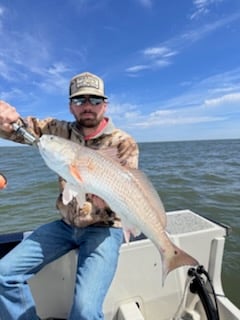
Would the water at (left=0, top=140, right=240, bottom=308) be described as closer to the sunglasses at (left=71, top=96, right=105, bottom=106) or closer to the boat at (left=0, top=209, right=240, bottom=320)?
the boat at (left=0, top=209, right=240, bottom=320)

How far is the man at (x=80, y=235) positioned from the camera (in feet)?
7.52

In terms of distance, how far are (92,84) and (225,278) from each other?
4348 mm

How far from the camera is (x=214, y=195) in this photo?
11.7 m

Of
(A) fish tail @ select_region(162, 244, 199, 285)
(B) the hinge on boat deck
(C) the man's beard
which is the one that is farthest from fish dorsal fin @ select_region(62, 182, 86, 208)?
(B) the hinge on boat deck

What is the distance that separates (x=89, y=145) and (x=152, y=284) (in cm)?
134

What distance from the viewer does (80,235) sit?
104 inches

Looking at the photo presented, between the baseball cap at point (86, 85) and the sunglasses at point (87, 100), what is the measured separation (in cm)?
3

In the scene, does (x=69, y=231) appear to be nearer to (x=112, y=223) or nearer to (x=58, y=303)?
(x=112, y=223)

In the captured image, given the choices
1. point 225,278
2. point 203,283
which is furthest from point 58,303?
point 225,278

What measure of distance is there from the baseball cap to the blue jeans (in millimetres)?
1107

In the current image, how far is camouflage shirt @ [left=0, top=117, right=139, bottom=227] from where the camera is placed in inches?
103

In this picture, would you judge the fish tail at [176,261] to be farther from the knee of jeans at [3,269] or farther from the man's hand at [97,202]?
the knee of jeans at [3,269]

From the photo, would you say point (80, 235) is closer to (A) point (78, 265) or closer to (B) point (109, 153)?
(A) point (78, 265)

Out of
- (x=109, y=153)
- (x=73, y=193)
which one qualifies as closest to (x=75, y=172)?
(x=73, y=193)
